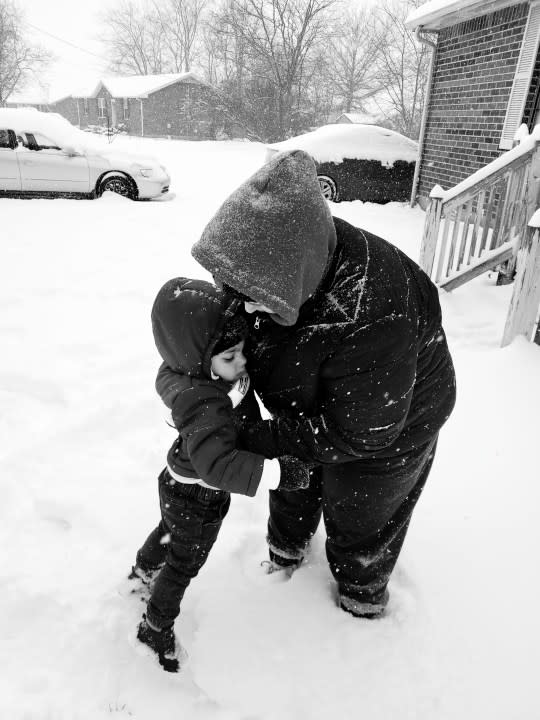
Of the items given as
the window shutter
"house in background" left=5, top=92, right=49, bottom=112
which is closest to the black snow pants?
the window shutter

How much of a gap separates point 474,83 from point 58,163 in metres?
7.50

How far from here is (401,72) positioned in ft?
117

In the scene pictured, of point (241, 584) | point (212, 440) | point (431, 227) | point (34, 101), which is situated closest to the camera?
point (212, 440)

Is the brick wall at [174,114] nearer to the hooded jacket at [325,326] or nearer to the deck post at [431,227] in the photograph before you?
the deck post at [431,227]

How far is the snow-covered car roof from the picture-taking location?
1088cm

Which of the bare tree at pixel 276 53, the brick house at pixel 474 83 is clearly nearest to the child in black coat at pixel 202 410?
the brick house at pixel 474 83

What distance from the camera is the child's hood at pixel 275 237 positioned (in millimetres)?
1247

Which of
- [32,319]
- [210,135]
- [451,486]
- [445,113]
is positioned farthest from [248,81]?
[451,486]

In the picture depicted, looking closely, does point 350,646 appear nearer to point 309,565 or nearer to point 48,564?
point 309,565

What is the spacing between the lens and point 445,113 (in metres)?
9.73

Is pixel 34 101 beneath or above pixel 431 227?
above

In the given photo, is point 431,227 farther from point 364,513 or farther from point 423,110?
point 423,110

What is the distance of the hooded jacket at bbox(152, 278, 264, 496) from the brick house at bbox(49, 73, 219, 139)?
3592cm

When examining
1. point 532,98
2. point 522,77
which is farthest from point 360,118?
point 532,98
